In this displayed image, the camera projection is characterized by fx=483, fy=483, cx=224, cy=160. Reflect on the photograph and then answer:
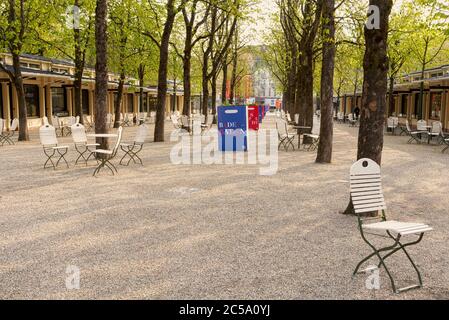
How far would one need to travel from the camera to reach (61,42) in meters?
23.0

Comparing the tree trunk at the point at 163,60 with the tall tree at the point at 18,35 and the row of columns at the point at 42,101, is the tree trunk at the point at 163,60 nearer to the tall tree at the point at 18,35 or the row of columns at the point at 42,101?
the tall tree at the point at 18,35

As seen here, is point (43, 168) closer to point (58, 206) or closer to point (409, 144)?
point (58, 206)

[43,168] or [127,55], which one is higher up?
[127,55]

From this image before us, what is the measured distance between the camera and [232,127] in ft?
51.4

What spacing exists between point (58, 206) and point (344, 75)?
3954 cm

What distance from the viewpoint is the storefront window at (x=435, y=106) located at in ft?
91.4

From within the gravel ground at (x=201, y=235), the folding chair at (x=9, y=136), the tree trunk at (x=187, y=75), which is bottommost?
the gravel ground at (x=201, y=235)

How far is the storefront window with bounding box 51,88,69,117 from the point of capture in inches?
1206

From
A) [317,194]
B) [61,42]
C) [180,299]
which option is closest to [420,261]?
[180,299]

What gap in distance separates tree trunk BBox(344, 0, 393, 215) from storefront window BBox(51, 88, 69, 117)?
26742 mm

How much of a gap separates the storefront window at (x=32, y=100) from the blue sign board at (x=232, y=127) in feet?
52.6

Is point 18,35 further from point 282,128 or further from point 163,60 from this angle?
point 282,128

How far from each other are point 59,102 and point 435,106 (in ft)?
77.1

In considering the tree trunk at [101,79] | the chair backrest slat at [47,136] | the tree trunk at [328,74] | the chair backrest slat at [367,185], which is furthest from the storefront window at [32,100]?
the chair backrest slat at [367,185]
